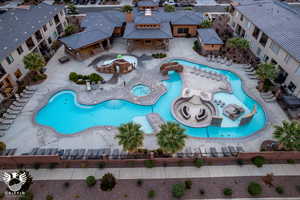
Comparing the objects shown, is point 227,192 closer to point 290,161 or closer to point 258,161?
point 258,161

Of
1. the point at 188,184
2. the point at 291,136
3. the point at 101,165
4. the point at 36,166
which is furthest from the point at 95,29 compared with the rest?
the point at 291,136

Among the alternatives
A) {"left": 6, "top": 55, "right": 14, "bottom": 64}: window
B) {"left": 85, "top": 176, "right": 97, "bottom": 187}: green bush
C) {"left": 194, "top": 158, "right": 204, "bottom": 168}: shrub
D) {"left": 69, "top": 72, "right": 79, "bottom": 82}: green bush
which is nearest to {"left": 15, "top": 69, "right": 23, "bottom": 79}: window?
{"left": 6, "top": 55, "right": 14, "bottom": 64}: window

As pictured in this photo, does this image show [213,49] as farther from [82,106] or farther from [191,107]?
[82,106]

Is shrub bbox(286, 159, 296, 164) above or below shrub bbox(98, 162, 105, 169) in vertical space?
below

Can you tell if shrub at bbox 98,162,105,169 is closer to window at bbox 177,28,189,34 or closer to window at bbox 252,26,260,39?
window at bbox 177,28,189,34

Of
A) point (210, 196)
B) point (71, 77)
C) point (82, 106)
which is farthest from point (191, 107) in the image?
point (71, 77)

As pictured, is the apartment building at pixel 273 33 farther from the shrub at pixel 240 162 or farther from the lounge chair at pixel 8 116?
the lounge chair at pixel 8 116
